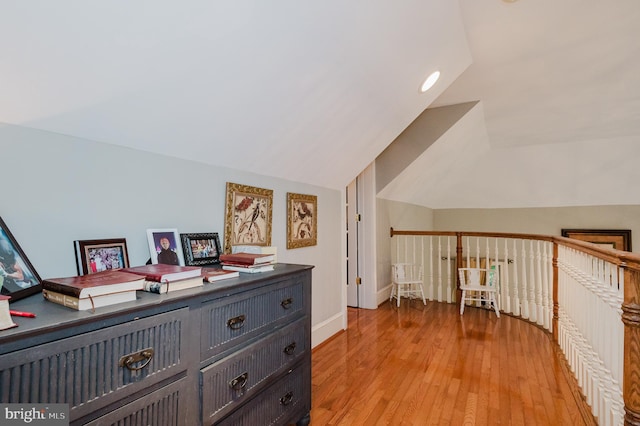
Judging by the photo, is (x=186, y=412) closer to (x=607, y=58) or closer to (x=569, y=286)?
(x=569, y=286)

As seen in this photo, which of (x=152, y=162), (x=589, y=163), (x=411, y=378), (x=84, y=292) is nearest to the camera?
(x=84, y=292)

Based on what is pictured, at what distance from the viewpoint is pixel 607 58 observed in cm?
295

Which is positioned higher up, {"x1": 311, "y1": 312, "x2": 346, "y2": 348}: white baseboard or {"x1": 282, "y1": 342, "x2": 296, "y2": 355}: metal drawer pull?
{"x1": 282, "y1": 342, "x2": 296, "y2": 355}: metal drawer pull

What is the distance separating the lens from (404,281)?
4.57 meters

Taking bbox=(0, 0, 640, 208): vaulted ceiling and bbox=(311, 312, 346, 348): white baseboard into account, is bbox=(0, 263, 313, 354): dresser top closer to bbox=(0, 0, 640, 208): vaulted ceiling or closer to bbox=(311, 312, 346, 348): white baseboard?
bbox=(0, 0, 640, 208): vaulted ceiling

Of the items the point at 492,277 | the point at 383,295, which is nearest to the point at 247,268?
the point at 383,295

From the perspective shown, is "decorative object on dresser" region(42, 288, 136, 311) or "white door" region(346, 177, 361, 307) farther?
"white door" region(346, 177, 361, 307)

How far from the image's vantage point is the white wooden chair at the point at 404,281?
15.0ft

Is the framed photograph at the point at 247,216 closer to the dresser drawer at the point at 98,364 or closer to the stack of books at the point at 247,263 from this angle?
the stack of books at the point at 247,263

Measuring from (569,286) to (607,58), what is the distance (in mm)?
2054

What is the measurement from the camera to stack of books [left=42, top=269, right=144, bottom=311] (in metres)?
0.95

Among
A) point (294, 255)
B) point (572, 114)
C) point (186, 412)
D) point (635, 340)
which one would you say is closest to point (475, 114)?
point (572, 114)

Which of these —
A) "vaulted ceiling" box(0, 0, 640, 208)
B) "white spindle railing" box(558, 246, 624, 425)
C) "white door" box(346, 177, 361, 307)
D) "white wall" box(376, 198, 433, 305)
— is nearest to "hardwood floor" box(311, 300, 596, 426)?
"white spindle railing" box(558, 246, 624, 425)

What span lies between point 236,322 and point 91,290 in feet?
1.94
